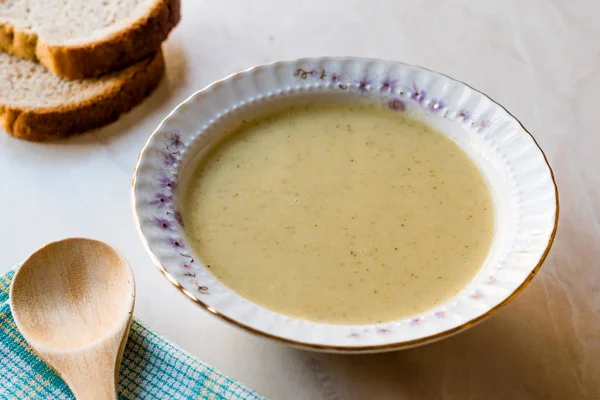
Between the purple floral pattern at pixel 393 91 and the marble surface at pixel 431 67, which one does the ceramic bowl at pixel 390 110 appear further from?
the marble surface at pixel 431 67

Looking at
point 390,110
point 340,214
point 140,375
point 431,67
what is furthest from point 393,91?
point 140,375

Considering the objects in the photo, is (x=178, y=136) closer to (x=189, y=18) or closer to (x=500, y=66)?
(x=189, y=18)

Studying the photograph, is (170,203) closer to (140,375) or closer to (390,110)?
(140,375)

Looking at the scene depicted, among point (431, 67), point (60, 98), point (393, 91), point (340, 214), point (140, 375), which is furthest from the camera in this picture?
point (431, 67)

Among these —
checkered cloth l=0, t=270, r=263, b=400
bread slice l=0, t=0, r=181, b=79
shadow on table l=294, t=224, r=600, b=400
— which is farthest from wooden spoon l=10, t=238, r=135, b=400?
bread slice l=0, t=0, r=181, b=79

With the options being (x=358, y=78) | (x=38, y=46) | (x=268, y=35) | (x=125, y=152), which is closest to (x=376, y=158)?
(x=358, y=78)
